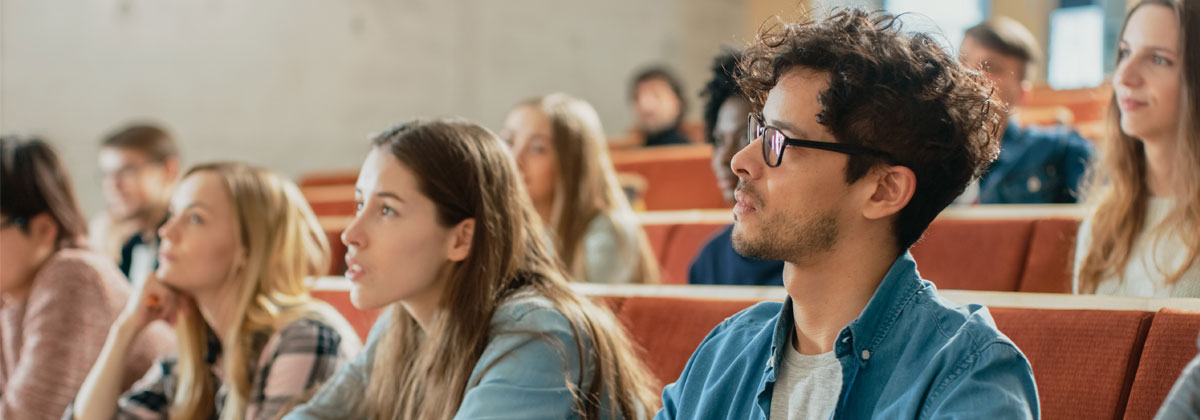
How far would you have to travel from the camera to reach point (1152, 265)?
1.86m

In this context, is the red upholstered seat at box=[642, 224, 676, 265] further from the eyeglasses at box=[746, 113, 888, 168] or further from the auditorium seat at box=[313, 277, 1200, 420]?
the eyeglasses at box=[746, 113, 888, 168]

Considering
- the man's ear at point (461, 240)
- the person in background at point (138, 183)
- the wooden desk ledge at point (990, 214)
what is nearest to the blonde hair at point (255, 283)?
the man's ear at point (461, 240)

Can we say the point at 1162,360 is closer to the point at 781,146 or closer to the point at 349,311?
the point at 781,146

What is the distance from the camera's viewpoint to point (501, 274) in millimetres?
1731

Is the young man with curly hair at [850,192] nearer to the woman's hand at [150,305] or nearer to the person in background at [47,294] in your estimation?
the woman's hand at [150,305]

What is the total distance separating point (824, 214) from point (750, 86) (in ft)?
0.68

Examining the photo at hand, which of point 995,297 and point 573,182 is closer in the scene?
point 995,297

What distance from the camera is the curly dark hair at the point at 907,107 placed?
1180 mm

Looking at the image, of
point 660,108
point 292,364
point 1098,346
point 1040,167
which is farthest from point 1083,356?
point 660,108

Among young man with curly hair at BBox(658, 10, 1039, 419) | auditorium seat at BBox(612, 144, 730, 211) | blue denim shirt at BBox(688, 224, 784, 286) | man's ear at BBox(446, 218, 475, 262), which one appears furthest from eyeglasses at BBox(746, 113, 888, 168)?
auditorium seat at BBox(612, 144, 730, 211)

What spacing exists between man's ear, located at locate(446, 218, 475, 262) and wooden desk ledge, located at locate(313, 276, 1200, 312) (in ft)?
0.84

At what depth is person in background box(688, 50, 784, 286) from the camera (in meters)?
2.24

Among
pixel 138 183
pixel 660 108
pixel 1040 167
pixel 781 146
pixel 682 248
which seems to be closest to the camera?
pixel 781 146

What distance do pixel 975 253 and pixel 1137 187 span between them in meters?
0.38
